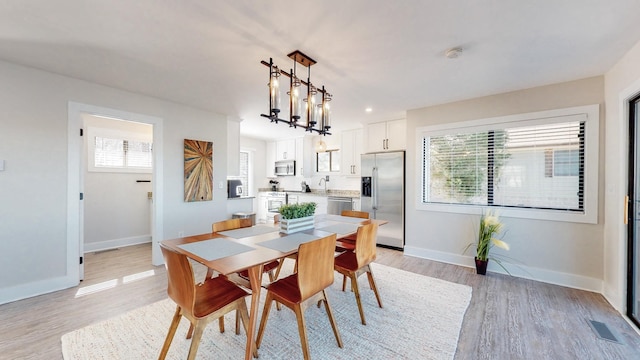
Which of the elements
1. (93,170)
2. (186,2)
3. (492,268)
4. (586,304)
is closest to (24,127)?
(93,170)

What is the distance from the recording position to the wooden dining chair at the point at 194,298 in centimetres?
139

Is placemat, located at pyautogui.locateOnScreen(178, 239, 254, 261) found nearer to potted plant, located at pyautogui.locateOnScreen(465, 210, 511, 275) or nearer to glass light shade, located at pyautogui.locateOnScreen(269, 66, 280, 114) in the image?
glass light shade, located at pyautogui.locateOnScreen(269, 66, 280, 114)

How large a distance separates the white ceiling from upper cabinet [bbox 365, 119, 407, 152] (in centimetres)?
132

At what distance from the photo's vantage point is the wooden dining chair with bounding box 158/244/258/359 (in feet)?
4.55

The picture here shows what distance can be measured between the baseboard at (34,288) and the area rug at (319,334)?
1222 millimetres

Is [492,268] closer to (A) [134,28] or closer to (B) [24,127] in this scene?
(A) [134,28]

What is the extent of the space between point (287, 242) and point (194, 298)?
2.31ft

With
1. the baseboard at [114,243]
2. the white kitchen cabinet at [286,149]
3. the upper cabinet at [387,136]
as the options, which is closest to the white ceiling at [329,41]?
the upper cabinet at [387,136]

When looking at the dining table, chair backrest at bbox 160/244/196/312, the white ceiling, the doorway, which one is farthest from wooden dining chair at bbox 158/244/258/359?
the doorway

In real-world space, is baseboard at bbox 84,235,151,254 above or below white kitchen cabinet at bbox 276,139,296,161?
below

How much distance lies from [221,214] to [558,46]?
4.75m

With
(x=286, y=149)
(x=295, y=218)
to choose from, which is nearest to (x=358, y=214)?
(x=295, y=218)

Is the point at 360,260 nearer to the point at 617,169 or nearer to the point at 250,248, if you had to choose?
the point at 250,248

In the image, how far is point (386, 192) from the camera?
177 inches
